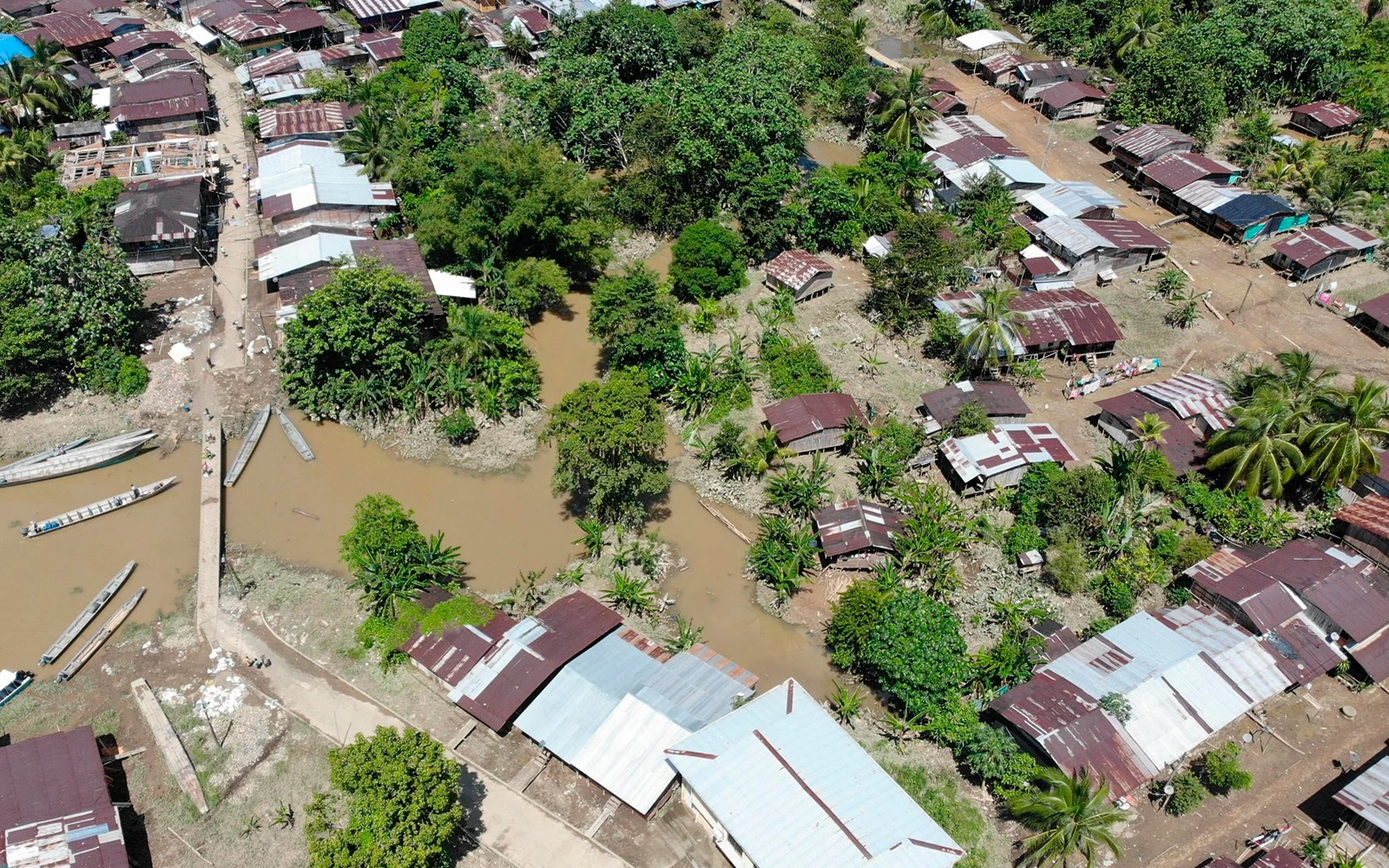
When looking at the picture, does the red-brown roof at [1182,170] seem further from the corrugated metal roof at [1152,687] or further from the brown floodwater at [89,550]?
the brown floodwater at [89,550]

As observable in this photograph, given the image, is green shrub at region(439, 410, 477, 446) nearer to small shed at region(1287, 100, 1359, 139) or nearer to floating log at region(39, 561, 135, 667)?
floating log at region(39, 561, 135, 667)

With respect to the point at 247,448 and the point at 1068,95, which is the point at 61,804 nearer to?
the point at 247,448

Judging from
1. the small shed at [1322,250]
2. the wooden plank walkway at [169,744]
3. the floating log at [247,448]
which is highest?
the small shed at [1322,250]

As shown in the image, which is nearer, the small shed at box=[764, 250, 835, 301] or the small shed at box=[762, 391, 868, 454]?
the small shed at box=[762, 391, 868, 454]

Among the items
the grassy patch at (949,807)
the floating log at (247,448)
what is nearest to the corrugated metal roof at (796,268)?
the floating log at (247,448)

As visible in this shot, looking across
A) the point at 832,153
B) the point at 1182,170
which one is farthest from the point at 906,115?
the point at 1182,170

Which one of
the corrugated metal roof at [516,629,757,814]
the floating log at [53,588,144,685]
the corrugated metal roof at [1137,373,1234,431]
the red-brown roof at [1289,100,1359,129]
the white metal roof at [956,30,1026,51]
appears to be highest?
the white metal roof at [956,30,1026,51]

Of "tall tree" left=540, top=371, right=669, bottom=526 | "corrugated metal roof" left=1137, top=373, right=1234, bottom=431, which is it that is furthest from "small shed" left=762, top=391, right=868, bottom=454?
"corrugated metal roof" left=1137, top=373, right=1234, bottom=431
